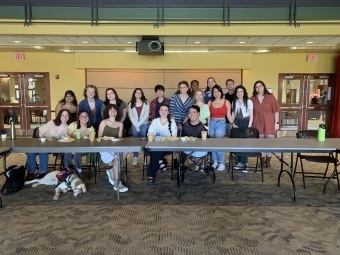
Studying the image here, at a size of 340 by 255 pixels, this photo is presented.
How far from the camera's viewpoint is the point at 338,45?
7898mm

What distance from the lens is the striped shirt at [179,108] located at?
5.24 meters

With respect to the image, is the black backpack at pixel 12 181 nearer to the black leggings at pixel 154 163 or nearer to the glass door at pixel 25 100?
the black leggings at pixel 154 163

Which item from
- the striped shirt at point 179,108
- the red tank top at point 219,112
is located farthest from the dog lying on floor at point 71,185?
the red tank top at point 219,112

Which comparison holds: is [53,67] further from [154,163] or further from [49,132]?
[154,163]

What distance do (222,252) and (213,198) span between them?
133 centimetres

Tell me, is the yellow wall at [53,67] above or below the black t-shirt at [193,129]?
above

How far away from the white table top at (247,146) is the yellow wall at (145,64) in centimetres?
501

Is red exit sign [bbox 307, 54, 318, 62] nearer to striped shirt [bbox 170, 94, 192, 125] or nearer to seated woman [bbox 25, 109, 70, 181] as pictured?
striped shirt [bbox 170, 94, 192, 125]

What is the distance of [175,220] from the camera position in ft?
10.8

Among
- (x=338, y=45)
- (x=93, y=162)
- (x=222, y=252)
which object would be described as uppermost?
(x=338, y=45)

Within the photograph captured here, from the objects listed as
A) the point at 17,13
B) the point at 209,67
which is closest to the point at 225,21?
the point at 209,67

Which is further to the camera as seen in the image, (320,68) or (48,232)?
(320,68)

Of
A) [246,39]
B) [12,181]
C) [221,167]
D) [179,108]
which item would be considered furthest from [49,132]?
[246,39]

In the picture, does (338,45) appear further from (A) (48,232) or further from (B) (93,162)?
(A) (48,232)
